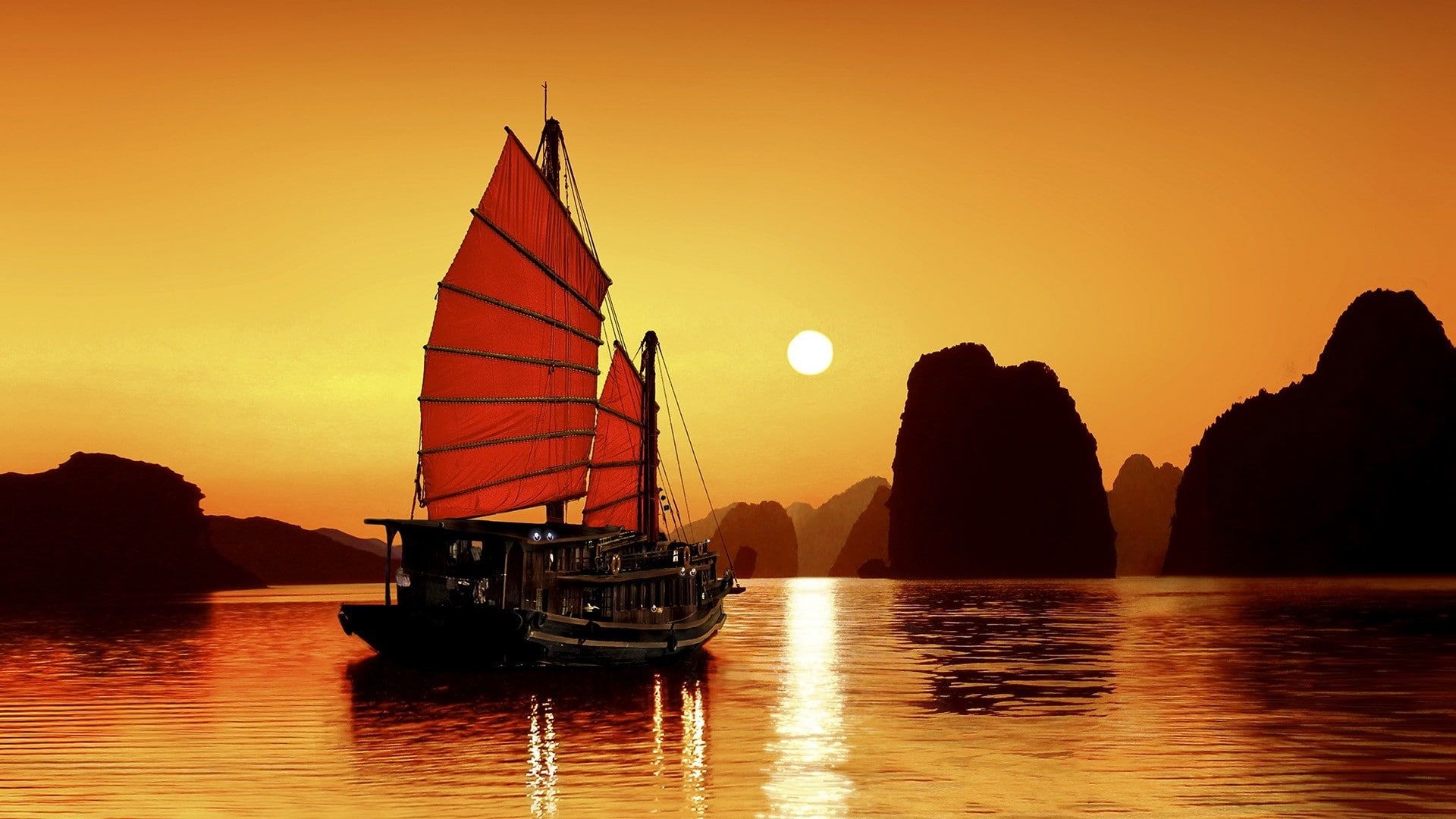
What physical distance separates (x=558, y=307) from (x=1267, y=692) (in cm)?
3163

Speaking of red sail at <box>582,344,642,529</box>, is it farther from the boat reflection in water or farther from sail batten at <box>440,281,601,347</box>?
the boat reflection in water

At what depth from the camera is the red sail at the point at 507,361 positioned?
54.7 metres

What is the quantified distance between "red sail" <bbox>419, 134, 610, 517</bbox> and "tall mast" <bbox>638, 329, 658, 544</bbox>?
672 centimetres

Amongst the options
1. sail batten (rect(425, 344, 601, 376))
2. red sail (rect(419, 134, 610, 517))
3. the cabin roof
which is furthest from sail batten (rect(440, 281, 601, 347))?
the cabin roof

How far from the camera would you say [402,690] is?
40.1 m

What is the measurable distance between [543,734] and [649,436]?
123 feet

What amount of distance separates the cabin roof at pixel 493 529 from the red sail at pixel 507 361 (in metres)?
6.89

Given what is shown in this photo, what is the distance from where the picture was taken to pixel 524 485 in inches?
2226

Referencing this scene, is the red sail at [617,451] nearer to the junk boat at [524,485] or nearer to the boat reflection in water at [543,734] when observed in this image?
the junk boat at [524,485]

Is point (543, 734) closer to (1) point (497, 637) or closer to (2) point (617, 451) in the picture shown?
(1) point (497, 637)

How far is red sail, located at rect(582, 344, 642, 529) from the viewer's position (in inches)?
2864

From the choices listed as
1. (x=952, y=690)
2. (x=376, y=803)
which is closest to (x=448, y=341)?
(x=952, y=690)

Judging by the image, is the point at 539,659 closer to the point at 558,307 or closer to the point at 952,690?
the point at 952,690

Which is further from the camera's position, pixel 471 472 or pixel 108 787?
pixel 471 472
